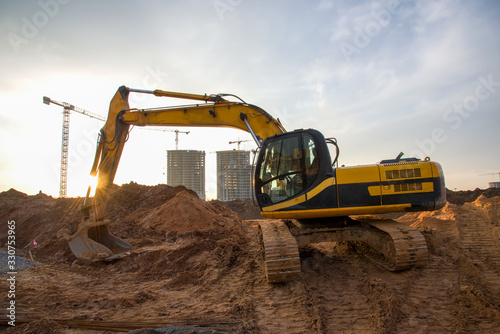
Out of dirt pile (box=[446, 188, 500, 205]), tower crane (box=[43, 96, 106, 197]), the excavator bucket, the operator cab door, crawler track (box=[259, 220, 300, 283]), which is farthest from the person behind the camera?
tower crane (box=[43, 96, 106, 197])

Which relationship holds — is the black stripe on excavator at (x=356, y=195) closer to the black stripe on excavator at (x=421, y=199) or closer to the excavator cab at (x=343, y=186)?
the excavator cab at (x=343, y=186)

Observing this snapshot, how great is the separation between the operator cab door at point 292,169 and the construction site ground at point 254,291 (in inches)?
52.5

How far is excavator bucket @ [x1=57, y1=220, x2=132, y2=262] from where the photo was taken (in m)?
6.72

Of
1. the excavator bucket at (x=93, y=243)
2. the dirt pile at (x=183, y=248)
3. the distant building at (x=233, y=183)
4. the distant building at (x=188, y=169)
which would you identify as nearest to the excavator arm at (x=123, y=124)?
the excavator bucket at (x=93, y=243)

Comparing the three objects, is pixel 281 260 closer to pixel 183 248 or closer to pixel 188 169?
pixel 183 248

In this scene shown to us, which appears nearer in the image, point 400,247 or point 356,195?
point 400,247

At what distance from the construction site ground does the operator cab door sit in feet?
4.37

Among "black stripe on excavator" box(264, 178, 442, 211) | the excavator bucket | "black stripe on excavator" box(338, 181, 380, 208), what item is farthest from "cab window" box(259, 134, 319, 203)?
the excavator bucket

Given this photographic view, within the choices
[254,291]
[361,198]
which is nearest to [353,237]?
[361,198]

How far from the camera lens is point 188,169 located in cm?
5556

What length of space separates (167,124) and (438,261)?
6368mm

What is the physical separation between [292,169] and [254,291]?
6.94ft

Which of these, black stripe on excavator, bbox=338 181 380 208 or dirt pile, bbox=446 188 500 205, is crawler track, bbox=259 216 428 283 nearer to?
black stripe on excavator, bbox=338 181 380 208

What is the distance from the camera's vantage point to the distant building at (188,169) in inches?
2169
